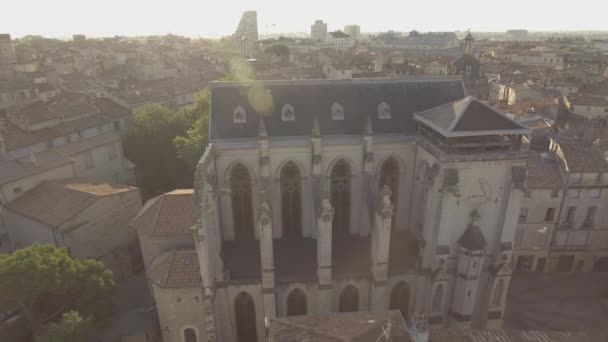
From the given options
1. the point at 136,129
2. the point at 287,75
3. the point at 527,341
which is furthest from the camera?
the point at 287,75

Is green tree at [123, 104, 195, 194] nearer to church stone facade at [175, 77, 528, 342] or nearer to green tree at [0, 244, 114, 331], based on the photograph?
church stone facade at [175, 77, 528, 342]

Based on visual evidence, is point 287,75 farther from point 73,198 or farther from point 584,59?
point 584,59

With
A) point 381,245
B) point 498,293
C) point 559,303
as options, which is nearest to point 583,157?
point 559,303

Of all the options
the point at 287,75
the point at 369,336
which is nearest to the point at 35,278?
the point at 369,336

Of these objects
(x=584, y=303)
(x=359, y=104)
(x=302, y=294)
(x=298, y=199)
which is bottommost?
(x=584, y=303)

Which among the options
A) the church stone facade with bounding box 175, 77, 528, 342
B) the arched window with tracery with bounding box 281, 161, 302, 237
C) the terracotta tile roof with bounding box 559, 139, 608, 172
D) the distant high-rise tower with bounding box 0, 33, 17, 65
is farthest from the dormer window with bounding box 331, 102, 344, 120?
the distant high-rise tower with bounding box 0, 33, 17, 65

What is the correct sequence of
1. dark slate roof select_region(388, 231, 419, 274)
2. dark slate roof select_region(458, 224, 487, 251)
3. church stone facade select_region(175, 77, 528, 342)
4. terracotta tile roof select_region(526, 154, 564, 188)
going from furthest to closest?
1. terracotta tile roof select_region(526, 154, 564, 188)
2. dark slate roof select_region(388, 231, 419, 274)
3. dark slate roof select_region(458, 224, 487, 251)
4. church stone facade select_region(175, 77, 528, 342)
